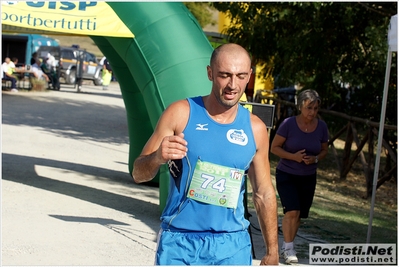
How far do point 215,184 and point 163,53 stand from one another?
4.66 meters

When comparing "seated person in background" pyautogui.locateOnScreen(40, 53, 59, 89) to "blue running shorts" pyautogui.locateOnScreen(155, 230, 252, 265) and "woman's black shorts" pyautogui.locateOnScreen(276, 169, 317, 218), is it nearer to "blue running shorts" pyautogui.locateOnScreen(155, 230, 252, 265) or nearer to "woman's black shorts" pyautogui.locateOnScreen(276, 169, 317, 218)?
"woman's black shorts" pyautogui.locateOnScreen(276, 169, 317, 218)

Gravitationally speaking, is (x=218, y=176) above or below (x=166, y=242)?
above

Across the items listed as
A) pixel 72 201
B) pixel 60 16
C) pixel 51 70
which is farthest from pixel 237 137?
pixel 51 70

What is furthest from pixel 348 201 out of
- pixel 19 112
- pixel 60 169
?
pixel 19 112

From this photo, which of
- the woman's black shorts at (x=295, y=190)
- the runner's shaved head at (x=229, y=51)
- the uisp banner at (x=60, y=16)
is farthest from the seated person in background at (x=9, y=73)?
the runner's shaved head at (x=229, y=51)

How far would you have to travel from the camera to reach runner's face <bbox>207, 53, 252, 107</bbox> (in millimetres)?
3760

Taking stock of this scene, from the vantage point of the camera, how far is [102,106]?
2652 centimetres

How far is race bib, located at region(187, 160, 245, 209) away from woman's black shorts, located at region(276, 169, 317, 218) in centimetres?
340

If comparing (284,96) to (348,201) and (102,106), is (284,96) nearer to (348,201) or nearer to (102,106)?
(102,106)

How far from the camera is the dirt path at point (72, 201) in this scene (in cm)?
695

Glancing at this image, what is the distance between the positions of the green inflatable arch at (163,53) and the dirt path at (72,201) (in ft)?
2.69

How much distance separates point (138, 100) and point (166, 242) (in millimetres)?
6834

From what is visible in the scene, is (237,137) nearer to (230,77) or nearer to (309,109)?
(230,77)

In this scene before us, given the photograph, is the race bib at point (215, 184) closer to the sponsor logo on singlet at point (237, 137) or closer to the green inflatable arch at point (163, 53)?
the sponsor logo on singlet at point (237, 137)
